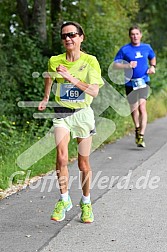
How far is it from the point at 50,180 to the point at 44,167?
2.25 ft

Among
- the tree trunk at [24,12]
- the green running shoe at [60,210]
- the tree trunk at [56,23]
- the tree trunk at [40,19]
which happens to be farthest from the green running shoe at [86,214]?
the tree trunk at [24,12]

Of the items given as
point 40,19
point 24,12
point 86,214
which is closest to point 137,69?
point 40,19

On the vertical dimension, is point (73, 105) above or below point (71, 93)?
below

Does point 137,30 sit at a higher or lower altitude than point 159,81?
higher

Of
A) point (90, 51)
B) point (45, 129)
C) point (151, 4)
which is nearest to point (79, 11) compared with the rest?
point (90, 51)

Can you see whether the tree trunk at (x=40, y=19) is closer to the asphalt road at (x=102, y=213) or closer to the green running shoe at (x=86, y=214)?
the asphalt road at (x=102, y=213)

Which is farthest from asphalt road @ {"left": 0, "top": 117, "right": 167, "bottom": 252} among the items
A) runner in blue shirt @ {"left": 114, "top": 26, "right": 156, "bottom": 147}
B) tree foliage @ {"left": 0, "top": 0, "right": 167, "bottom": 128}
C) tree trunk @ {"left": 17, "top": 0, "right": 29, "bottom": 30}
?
tree trunk @ {"left": 17, "top": 0, "right": 29, "bottom": 30}

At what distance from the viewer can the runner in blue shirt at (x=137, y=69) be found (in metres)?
11.4

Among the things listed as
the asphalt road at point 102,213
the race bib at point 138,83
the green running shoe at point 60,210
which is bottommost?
the asphalt road at point 102,213

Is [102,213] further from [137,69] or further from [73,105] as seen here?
[137,69]

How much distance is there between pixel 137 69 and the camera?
450 inches

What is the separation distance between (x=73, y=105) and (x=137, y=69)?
501 cm

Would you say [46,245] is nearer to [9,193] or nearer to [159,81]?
[9,193]

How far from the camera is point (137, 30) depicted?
36.9 feet
